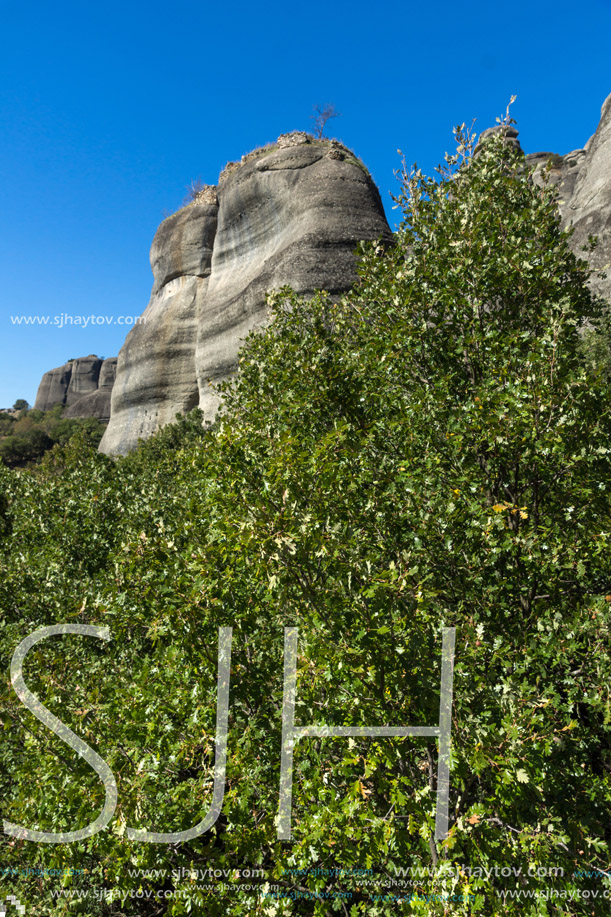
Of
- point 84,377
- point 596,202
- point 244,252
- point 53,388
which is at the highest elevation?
point 84,377

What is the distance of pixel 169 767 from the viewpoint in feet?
15.3

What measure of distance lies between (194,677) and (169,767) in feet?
3.20

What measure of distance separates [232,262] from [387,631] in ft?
134

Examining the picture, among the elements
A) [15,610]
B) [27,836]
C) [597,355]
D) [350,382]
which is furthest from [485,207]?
[597,355]

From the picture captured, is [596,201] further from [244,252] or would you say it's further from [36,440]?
[36,440]

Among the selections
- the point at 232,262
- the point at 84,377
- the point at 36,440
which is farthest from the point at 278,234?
the point at 84,377

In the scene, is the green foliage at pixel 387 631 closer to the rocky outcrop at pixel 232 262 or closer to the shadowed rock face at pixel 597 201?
the rocky outcrop at pixel 232 262

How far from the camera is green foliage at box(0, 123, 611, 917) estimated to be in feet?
12.4

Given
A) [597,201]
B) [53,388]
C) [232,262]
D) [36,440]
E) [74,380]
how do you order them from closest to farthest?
1. [597,201]
2. [232,262]
3. [36,440]
4. [74,380]
5. [53,388]

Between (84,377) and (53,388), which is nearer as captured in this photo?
(84,377)

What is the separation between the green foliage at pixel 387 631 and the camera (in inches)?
149

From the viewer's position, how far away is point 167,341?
44.4m

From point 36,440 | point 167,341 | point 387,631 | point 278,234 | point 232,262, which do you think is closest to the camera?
point 387,631

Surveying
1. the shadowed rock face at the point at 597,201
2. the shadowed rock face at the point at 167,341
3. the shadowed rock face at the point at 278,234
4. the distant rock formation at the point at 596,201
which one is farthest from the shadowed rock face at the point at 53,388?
the shadowed rock face at the point at 597,201
